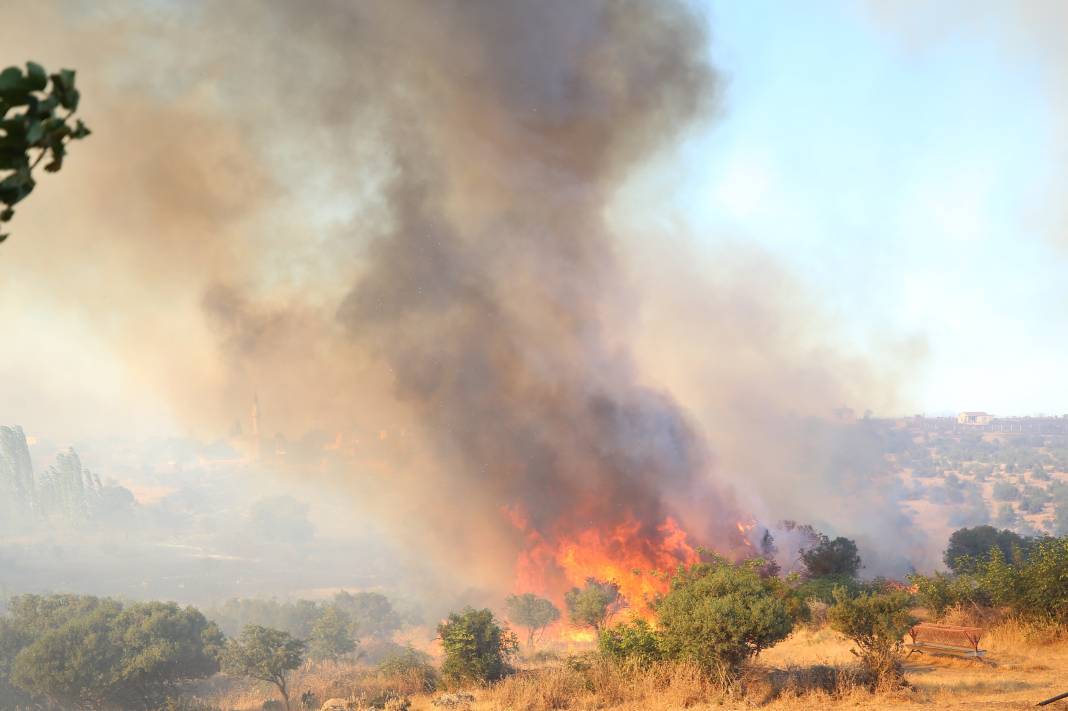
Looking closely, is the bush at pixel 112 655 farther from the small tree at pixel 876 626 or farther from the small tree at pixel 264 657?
the small tree at pixel 876 626

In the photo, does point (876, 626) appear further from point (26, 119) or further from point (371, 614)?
point (371, 614)

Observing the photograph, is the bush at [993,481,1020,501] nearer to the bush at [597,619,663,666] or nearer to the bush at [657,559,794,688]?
the bush at [657,559,794,688]

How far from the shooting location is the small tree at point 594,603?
113 feet

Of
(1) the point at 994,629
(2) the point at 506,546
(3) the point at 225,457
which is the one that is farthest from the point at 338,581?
(3) the point at 225,457

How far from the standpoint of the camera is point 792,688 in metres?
12.9

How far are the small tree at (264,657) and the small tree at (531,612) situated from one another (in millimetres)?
15862

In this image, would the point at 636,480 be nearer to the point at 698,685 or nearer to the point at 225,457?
the point at 698,685

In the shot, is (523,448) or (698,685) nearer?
(698,685)

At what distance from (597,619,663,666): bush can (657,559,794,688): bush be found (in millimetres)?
426

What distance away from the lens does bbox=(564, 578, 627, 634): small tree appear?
34375 millimetres

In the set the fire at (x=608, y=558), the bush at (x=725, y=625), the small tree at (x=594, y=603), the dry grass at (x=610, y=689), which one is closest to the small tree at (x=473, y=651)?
the dry grass at (x=610, y=689)

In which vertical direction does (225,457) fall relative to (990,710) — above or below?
above

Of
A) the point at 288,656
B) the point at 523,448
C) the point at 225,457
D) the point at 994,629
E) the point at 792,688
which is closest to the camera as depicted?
the point at 792,688

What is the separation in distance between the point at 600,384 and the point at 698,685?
37779 mm
